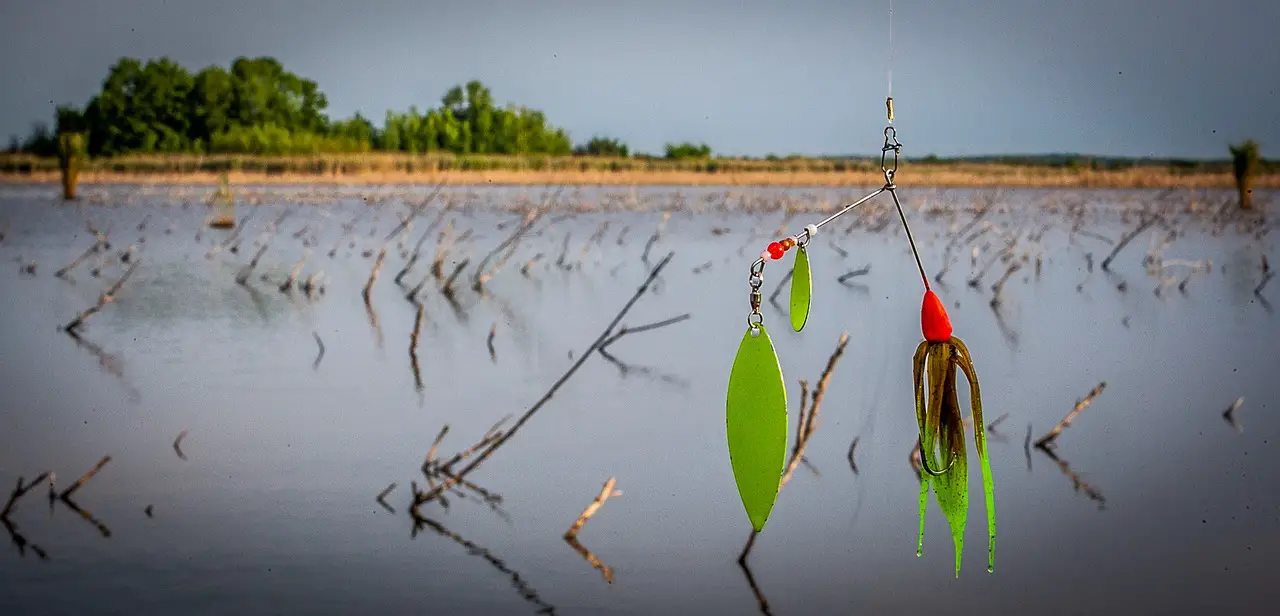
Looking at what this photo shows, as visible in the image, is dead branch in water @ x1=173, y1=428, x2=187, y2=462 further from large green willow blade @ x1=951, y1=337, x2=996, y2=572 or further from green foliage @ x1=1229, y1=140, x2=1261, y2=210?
green foliage @ x1=1229, y1=140, x2=1261, y2=210

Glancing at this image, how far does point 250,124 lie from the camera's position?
1532 inches

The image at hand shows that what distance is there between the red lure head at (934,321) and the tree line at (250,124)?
108ft

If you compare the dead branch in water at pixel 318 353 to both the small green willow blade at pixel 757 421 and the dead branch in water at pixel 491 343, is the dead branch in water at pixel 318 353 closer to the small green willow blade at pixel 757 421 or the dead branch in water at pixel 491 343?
the dead branch in water at pixel 491 343

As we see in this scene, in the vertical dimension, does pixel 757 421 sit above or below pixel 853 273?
above

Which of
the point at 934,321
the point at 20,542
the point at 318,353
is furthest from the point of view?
the point at 318,353

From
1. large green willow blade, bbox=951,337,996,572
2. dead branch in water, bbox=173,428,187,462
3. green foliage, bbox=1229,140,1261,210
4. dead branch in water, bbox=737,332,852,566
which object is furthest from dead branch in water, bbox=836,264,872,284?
large green willow blade, bbox=951,337,996,572

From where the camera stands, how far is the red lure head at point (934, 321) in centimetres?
216

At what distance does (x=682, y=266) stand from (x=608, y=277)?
1.37m

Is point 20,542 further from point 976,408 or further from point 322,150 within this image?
point 322,150

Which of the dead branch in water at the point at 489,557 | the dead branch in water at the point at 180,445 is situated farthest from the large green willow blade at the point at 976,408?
the dead branch in water at the point at 180,445

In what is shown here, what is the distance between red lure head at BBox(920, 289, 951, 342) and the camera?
2.16m

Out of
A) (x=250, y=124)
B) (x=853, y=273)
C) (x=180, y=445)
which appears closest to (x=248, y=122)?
(x=250, y=124)

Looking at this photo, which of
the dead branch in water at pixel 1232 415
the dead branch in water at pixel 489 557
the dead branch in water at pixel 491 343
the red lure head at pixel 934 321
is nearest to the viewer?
the red lure head at pixel 934 321

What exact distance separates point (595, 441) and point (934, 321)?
594 centimetres
